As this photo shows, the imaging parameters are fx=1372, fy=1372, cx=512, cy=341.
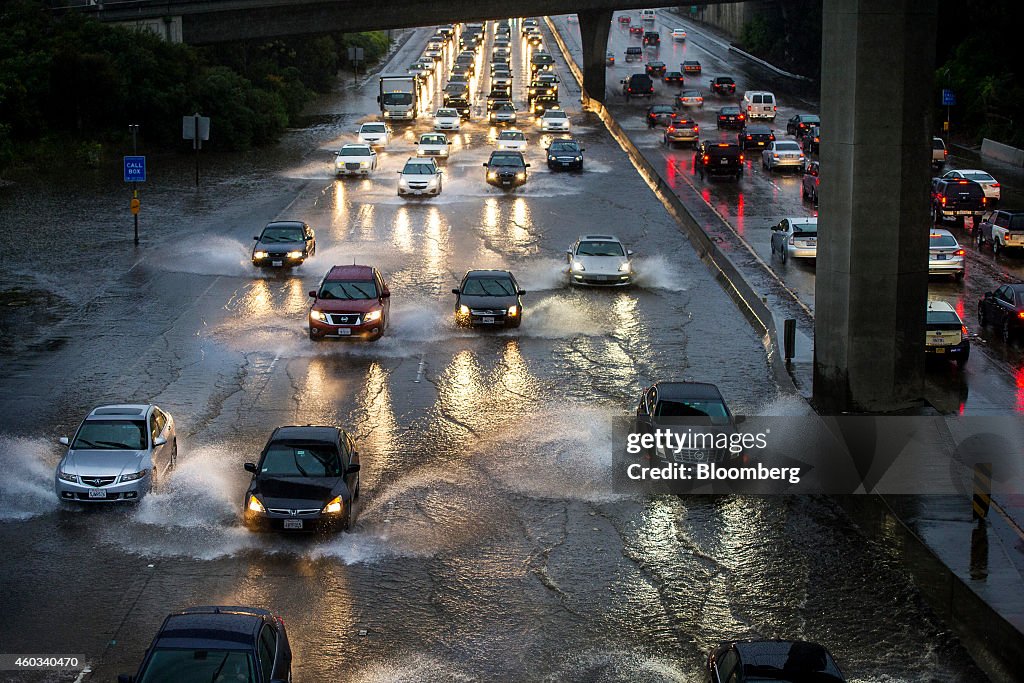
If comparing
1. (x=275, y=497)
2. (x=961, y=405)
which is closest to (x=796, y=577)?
(x=275, y=497)

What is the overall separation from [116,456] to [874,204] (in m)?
14.0

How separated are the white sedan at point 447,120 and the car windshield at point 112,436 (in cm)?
6096

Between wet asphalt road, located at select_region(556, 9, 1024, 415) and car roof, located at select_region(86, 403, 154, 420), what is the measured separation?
1479 cm

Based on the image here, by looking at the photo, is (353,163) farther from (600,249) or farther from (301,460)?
(301,460)

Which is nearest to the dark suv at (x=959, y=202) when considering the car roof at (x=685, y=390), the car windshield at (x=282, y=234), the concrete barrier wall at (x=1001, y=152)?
the concrete barrier wall at (x=1001, y=152)

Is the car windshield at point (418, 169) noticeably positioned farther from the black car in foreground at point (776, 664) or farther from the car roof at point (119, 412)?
the black car in foreground at point (776, 664)

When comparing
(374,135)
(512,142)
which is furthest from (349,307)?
(374,135)

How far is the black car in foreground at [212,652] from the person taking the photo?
42.3ft

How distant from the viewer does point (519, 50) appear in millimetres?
138125

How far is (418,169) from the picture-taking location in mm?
55500

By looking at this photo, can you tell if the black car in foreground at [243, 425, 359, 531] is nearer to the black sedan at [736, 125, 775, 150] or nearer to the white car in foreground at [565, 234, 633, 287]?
the white car in foreground at [565, 234, 633, 287]

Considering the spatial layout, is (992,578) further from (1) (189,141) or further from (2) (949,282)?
(1) (189,141)

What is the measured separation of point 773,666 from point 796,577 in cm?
603

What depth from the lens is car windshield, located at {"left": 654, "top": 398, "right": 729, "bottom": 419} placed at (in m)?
22.9
